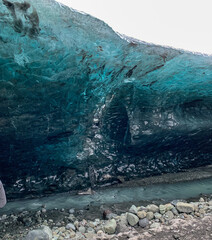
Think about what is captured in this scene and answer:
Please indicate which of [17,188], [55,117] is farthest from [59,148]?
[17,188]

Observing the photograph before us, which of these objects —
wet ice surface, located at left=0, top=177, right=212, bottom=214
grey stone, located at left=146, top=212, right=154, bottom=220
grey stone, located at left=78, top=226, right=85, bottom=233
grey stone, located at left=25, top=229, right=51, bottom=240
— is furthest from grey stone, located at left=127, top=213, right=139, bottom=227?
grey stone, located at left=25, top=229, right=51, bottom=240

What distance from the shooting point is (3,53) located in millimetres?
1879

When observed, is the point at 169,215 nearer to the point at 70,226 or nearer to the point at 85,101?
the point at 70,226

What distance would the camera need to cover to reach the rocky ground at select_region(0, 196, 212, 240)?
1681mm

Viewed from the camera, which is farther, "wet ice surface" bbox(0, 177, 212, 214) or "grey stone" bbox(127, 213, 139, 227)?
"wet ice surface" bbox(0, 177, 212, 214)

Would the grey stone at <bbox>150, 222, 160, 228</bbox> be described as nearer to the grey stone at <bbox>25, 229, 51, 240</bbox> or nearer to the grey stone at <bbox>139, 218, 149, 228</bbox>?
the grey stone at <bbox>139, 218, 149, 228</bbox>

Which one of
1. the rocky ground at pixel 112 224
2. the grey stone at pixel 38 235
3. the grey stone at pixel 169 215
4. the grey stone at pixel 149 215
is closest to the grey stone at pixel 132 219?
the rocky ground at pixel 112 224

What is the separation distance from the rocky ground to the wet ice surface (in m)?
0.13

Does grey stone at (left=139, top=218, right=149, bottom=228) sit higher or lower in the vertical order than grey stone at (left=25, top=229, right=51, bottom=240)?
lower

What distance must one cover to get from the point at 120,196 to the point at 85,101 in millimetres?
1120

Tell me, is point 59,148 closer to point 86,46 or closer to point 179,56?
point 86,46

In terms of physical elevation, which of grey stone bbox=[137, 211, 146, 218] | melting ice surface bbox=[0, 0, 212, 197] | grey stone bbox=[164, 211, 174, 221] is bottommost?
grey stone bbox=[164, 211, 174, 221]

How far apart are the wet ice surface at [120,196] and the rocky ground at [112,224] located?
0.42 ft

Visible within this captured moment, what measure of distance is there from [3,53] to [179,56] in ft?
5.90
